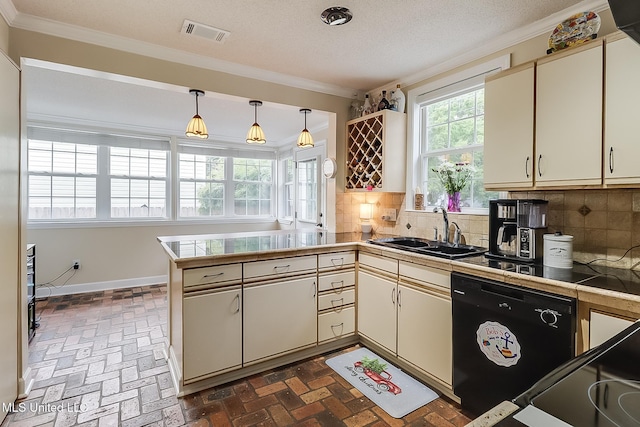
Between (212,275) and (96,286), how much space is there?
3.45m

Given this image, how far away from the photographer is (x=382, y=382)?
7.52ft

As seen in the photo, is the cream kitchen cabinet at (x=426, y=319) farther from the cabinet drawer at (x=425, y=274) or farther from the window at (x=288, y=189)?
the window at (x=288, y=189)

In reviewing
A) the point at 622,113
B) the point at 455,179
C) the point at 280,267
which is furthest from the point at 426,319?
the point at 622,113

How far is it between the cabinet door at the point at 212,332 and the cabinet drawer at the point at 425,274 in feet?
3.92

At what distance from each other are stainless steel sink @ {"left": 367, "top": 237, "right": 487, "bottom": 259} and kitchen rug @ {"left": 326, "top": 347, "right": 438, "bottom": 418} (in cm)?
92

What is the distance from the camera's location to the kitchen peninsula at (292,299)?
2100 millimetres

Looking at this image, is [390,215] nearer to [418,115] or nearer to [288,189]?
[418,115]

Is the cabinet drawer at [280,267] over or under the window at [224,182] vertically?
under

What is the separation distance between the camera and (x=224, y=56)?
8.68ft

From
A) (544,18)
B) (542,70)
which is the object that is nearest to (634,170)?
(542,70)

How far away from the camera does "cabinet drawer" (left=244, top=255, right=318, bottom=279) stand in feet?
7.72

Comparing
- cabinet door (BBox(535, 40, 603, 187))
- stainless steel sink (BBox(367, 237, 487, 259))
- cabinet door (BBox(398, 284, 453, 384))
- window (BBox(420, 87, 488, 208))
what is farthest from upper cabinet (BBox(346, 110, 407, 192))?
cabinet door (BBox(535, 40, 603, 187))

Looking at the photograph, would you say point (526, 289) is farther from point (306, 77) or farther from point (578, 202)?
point (306, 77)

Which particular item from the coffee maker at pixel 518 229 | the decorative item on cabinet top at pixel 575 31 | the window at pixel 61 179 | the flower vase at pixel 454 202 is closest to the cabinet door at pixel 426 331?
the coffee maker at pixel 518 229
